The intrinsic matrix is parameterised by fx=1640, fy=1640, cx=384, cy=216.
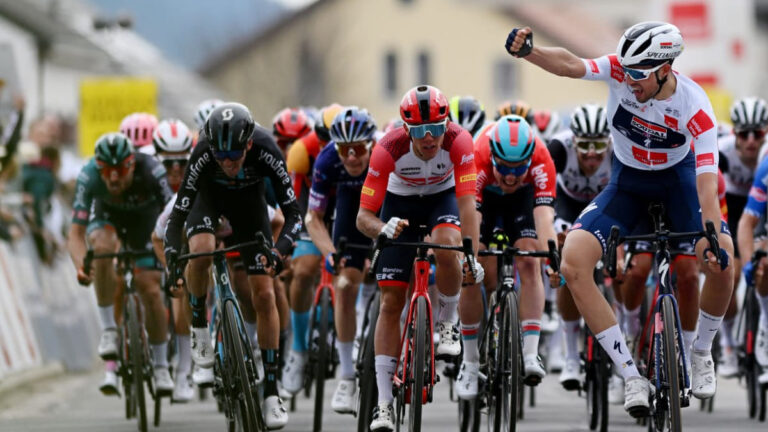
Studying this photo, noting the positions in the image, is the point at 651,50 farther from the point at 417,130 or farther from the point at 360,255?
the point at 360,255

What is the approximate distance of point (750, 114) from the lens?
13.0 meters

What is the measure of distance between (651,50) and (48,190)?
12212 mm

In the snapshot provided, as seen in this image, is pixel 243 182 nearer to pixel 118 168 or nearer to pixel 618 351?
pixel 118 168

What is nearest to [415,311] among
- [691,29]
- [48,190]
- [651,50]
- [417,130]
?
[417,130]

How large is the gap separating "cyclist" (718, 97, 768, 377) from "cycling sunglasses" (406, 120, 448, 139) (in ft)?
13.7

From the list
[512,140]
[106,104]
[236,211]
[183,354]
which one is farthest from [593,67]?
[106,104]

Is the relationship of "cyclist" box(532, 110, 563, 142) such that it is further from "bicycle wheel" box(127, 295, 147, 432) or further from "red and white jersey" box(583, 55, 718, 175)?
"red and white jersey" box(583, 55, 718, 175)

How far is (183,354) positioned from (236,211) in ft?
7.54

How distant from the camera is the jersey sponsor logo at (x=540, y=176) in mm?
11023

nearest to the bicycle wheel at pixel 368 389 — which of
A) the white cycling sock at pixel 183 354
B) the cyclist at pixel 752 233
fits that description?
the white cycling sock at pixel 183 354

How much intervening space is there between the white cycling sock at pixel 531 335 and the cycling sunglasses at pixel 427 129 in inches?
64.1

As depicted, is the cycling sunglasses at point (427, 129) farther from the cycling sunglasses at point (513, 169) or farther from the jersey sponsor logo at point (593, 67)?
the cycling sunglasses at point (513, 169)

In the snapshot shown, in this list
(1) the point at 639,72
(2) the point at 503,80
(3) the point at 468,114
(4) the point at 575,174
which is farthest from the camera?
(2) the point at 503,80

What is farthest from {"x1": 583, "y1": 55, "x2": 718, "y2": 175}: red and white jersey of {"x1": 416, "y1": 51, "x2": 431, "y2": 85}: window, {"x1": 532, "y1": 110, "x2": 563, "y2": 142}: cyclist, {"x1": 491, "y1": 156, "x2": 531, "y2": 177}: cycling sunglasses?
{"x1": 416, "y1": 51, "x2": 431, "y2": 85}: window
